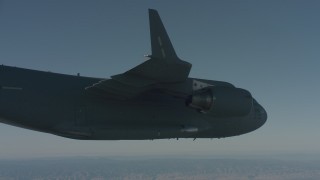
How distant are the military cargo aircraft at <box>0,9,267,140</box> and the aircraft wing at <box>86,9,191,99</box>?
0.10ft

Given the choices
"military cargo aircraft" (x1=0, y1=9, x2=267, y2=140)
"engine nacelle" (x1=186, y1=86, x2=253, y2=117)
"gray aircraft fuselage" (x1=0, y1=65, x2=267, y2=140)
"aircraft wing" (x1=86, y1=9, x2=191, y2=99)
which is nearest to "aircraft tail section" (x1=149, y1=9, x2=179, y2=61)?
"aircraft wing" (x1=86, y1=9, x2=191, y2=99)

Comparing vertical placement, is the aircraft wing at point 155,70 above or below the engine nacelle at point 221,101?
above

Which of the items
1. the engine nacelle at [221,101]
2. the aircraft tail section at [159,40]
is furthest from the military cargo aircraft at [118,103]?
the aircraft tail section at [159,40]

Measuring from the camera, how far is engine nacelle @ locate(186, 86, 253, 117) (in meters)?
11.2

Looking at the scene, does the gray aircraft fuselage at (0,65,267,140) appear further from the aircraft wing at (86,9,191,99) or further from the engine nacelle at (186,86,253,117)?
the aircraft wing at (86,9,191,99)

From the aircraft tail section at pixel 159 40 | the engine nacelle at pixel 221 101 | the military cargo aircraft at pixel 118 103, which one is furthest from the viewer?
the engine nacelle at pixel 221 101

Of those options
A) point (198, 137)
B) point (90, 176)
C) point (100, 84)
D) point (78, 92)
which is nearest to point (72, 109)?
point (78, 92)

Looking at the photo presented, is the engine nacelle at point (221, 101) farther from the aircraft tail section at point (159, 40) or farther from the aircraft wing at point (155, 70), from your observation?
the aircraft tail section at point (159, 40)

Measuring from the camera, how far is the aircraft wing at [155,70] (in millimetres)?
8992

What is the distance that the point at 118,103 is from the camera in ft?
38.0

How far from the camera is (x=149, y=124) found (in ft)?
39.0

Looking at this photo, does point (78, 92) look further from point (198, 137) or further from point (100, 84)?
point (198, 137)

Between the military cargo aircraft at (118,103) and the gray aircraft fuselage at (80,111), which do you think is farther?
the gray aircraft fuselage at (80,111)

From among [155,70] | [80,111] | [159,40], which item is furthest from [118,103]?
[159,40]
